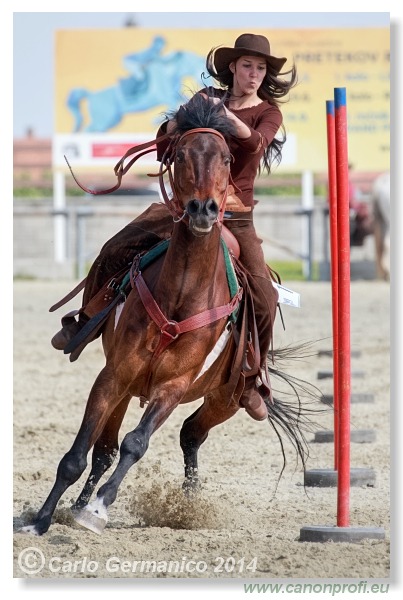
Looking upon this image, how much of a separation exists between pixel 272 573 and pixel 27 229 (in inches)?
766

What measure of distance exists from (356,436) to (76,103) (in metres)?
18.1

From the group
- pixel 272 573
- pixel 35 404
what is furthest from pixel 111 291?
pixel 35 404

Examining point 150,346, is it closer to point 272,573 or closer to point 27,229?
point 272,573

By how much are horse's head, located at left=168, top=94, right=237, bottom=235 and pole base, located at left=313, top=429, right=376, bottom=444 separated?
3757 millimetres

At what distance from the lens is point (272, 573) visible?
514 centimetres

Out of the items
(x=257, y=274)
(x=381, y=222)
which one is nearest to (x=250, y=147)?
(x=257, y=274)

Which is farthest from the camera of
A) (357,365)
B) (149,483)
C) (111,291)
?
(357,365)

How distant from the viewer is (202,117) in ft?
17.3

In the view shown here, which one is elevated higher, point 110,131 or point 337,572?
point 110,131

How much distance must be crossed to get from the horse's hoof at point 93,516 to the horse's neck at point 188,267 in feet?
3.38

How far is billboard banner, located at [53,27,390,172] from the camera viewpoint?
81.9 ft

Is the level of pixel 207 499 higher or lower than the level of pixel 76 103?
lower

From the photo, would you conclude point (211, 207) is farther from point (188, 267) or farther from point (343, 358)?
point (343, 358)
